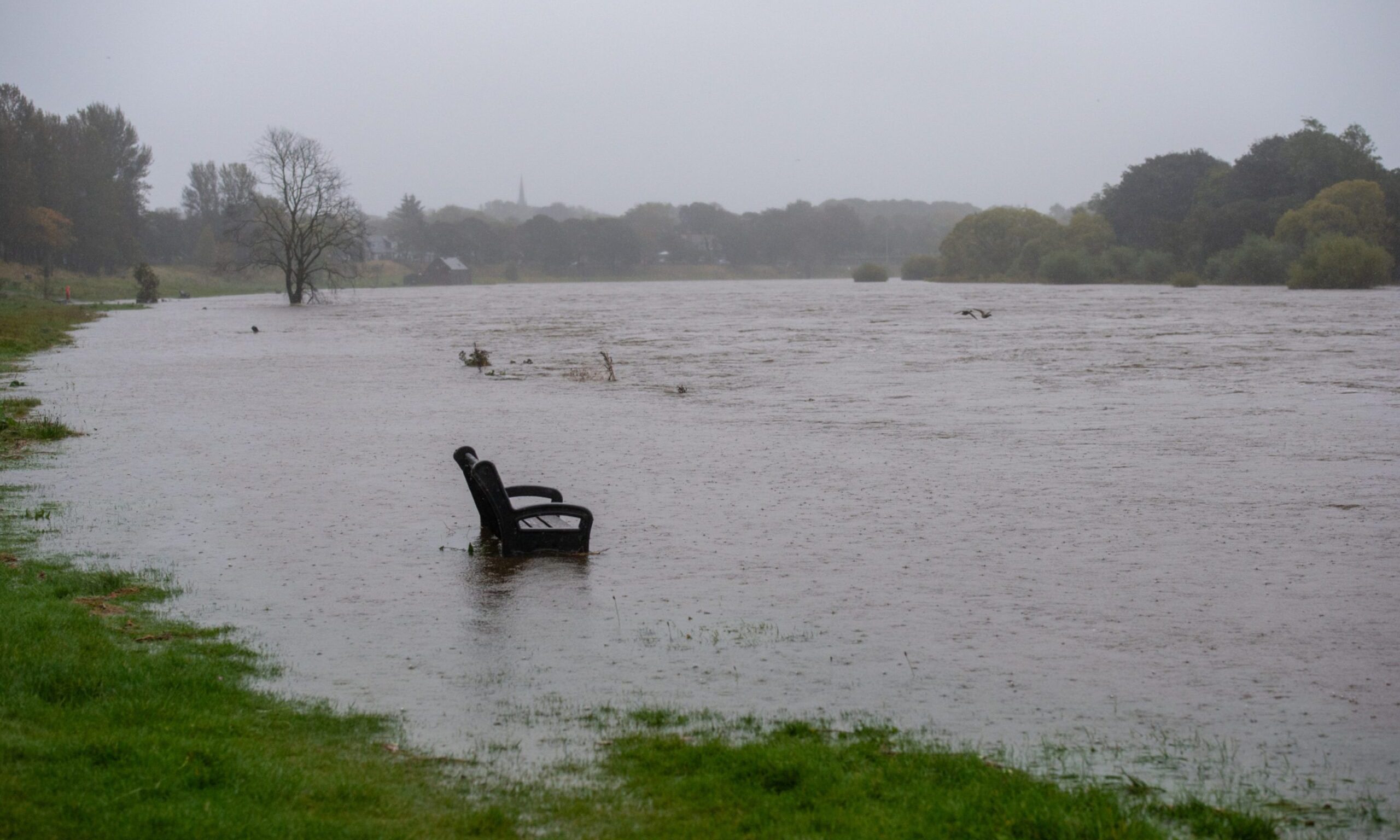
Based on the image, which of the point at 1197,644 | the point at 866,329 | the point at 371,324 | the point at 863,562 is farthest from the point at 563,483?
the point at 371,324

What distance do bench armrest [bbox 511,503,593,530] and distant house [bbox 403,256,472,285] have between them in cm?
15540

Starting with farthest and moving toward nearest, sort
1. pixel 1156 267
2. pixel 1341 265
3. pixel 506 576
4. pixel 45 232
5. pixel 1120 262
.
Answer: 1. pixel 1120 262
2. pixel 1156 267
3. pixel 45 232
4. pixel 1341 265
5. pixel 506 576

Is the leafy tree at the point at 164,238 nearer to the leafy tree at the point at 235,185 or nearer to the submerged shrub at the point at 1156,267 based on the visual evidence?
the leafy tree at the point at 235,185

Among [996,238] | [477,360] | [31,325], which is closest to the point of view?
[477,360]

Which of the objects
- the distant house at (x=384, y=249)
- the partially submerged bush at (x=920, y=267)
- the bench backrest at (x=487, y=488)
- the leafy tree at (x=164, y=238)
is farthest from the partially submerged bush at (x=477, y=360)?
the distant house at (x=384, y=249)

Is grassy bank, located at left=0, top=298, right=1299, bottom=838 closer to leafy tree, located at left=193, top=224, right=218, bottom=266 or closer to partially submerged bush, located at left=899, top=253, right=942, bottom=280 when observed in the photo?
leafy tree, located at left=193, top=224, right=218, bottom=266

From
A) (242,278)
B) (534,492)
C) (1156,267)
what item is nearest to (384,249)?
(242,278)

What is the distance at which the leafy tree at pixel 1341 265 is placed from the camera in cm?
7950

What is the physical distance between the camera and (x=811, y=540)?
1280 cm

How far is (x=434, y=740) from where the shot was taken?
687cm

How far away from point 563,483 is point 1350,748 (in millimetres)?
10974

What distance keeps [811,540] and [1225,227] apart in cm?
9859

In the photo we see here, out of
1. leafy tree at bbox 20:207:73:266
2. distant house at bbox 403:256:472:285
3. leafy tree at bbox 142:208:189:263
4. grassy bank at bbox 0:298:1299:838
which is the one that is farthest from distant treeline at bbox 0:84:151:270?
grassy bank at bbox 0:298:1299:838

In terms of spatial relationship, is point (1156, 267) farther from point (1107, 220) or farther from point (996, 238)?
point (996, 238)
